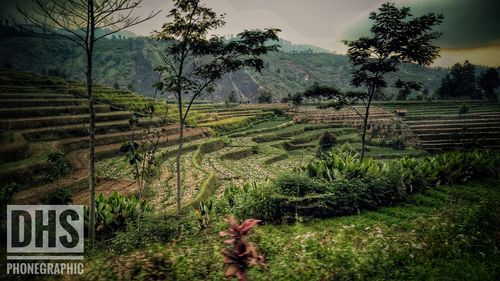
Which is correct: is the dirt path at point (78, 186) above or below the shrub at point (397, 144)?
below

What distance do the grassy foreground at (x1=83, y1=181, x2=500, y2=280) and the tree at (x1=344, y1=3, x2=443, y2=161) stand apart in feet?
21.6

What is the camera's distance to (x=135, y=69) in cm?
17338

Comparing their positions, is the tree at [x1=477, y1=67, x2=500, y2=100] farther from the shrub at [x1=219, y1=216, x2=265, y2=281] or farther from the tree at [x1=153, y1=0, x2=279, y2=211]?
the shrub at [x1=219, y1=216, x2=265, y2=281]

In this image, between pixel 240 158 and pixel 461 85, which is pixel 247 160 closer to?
pixel 240 158

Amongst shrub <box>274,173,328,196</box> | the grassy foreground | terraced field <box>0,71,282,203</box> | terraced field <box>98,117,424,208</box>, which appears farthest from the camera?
terraced field <box>98,117,424,208</box>

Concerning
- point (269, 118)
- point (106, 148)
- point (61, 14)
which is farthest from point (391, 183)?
point (269, 118)

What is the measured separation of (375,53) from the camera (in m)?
13.0

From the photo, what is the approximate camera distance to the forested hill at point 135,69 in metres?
139

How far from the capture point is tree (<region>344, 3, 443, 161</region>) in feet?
38.7

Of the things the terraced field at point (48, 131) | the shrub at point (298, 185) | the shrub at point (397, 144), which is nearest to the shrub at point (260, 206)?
the shrub at point (298, 185)

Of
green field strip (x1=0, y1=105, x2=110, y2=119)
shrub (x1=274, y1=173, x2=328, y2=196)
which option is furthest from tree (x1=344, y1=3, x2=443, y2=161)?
green field strip (x1=0, y1=105, x2=110, y2=119)

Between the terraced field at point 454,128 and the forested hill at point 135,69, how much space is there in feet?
295

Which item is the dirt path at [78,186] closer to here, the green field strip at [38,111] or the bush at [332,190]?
the green field strip at [38,111]

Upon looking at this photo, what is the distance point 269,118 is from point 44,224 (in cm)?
5954
